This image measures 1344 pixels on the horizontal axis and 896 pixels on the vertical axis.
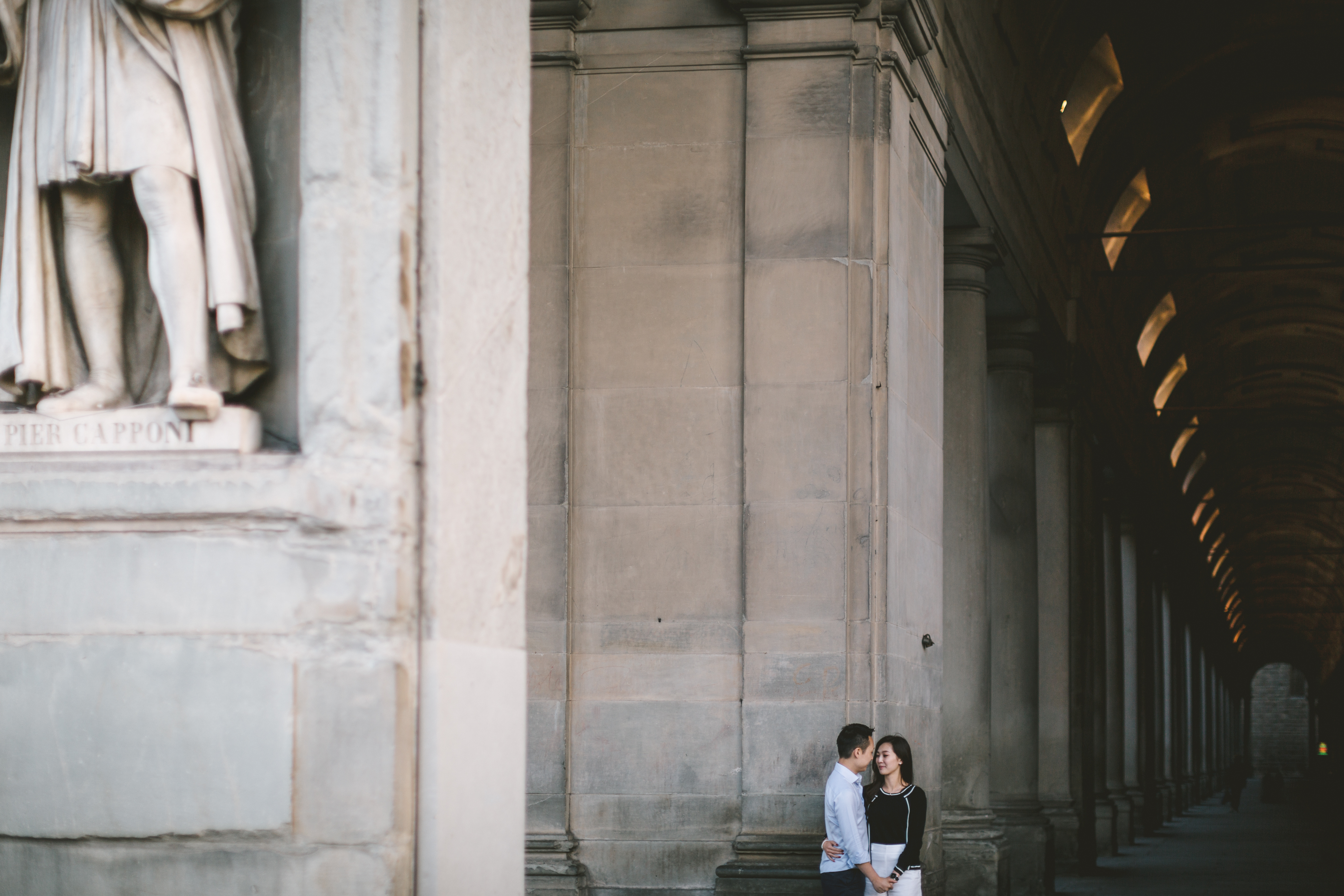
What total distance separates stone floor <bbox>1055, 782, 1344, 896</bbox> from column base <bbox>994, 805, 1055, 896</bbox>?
0.95 m

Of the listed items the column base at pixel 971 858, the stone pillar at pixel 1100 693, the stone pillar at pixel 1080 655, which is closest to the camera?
the column base at pixel 971 858

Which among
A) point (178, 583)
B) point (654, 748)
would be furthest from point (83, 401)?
point (654, 748)

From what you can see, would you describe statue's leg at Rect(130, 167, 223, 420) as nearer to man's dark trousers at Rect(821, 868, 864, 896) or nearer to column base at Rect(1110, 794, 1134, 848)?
man's dark trousers at Rect(821, 868, 864, 896)

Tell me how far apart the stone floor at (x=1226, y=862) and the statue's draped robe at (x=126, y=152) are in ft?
57.4

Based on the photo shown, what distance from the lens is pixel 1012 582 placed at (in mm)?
20266

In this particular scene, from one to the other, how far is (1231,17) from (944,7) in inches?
548

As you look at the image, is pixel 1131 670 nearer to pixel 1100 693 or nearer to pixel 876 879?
pixel 1100 693

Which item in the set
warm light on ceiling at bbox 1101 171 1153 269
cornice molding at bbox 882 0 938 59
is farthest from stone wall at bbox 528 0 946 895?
warm light on ceiling at bbox 1101 171 1153 269

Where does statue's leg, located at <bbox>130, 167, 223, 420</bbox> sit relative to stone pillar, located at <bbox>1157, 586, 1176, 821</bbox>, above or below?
above

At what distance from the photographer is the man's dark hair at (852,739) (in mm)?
9375

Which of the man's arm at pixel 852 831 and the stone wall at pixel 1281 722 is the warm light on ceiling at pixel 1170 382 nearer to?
the man's arm at pixel 852 831

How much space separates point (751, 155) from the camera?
36.5 ft

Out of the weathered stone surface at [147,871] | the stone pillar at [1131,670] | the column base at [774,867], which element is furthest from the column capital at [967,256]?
the stone pillar at [1131,670]

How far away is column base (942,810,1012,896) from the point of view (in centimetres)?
1534
